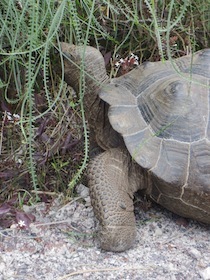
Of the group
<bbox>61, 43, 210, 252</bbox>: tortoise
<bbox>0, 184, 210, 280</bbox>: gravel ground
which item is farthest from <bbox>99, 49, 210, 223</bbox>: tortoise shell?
<bbox>0, 184, 210, 280</bbox>: gravel ground

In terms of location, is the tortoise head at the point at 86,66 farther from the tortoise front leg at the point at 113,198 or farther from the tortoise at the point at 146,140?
the tortoise front leg at the point at 113,198

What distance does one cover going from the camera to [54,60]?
2.76 meters

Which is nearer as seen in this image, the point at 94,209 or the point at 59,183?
the point at 94,209

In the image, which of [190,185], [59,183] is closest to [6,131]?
[59,183]

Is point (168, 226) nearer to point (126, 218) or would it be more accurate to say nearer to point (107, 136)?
point (126, 218)

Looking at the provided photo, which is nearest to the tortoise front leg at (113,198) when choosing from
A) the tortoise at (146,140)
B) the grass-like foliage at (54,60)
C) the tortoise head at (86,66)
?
the tortoise at (146,140)

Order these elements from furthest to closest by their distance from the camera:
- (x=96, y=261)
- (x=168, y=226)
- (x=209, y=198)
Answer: (x=168, y=226), (x=209, y=198), (x=96, y=261)

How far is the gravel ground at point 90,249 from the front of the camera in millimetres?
1962

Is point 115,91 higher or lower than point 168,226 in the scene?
higher

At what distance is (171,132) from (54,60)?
2.75 feet

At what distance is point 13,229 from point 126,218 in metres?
0.45

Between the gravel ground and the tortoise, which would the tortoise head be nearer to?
the tortoise

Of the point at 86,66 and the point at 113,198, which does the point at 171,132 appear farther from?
the point at 86,66

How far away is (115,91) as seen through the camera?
2.39 meters
